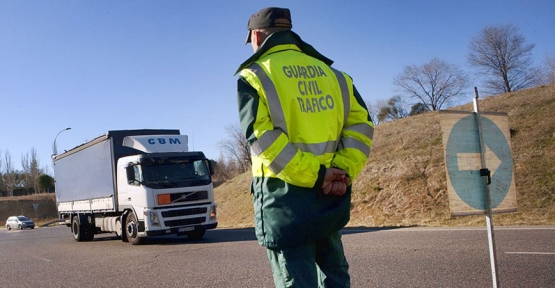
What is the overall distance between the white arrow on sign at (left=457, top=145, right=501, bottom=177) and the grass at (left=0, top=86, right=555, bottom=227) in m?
12.1

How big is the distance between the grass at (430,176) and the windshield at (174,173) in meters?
8.10

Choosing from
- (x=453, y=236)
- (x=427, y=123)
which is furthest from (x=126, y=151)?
(x=427, y=123)

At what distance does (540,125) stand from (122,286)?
2313 centimetres

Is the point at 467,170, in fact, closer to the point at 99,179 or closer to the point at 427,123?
the point at 99,179

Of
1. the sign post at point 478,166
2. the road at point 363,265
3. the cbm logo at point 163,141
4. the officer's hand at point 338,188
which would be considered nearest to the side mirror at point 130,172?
the cbm logo at point 163,141

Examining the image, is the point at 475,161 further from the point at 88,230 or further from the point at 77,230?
the point at 77,230

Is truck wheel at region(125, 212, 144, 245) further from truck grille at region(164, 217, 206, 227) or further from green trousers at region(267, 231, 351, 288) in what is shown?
green trousers at region(267, 231, 351, 288)

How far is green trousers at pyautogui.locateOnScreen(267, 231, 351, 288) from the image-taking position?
2.88m

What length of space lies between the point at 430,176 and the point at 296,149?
22824 mm

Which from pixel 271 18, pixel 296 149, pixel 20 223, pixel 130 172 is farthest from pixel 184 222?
pixel 20 223

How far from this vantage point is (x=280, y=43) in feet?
10.3

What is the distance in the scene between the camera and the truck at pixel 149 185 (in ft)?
51.0

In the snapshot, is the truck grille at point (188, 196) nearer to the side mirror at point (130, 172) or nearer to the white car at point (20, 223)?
the side mirror at point (130, 172)

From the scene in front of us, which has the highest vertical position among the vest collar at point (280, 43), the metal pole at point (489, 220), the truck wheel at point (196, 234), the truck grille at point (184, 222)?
the vest collar at point (280, 43)
